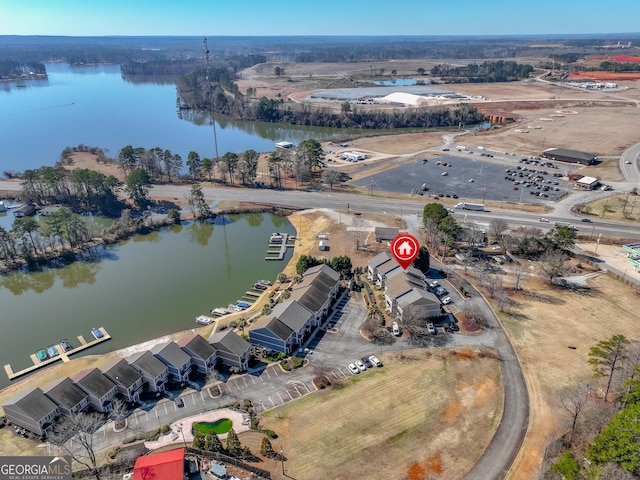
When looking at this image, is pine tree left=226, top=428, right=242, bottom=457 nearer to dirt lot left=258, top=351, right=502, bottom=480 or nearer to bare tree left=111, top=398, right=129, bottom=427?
dirt lot left=258, top=351, right=502, bottom=480

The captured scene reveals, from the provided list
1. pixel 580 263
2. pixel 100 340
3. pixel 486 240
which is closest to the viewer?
pixel 100 340

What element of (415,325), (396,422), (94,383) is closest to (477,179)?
(415,325)

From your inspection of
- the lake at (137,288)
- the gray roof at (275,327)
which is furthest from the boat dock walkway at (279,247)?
the gray roof at (275,327)

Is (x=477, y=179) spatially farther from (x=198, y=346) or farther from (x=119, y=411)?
(x=119, y=411)

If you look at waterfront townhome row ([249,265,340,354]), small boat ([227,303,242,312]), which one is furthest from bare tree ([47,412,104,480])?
small boat ([227,303,242,312])

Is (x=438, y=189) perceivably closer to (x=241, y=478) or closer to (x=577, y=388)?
(x=577, y=388)

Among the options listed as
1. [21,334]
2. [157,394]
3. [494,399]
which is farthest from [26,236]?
[494,399]
